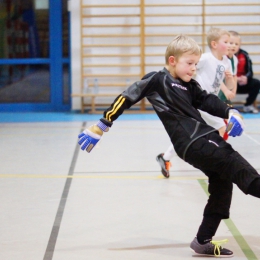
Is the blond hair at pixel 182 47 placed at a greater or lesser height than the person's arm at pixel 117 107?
greater

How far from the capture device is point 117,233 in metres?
3.96

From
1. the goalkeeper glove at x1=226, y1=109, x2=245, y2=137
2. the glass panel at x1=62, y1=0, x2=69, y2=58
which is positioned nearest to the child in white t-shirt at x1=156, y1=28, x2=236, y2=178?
the goalkeeper glove at x1=226, y1=109, x2=245, y2=137

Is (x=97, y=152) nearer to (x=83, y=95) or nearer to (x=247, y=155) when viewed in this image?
(x=247, y=155)

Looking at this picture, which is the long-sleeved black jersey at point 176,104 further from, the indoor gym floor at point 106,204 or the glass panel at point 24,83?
the glass panel at point 24,83

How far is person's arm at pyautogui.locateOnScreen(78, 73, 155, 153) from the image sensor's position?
11.6 ft

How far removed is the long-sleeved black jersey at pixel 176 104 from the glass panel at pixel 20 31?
8500 millimetres

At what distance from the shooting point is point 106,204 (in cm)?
473

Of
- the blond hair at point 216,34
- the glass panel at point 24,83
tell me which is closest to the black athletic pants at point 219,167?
the blond hair at point 216,34

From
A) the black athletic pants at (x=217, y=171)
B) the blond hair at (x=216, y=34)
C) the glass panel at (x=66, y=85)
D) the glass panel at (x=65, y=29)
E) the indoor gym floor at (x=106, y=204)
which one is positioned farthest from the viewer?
the glass panel at (x=66, y=85)

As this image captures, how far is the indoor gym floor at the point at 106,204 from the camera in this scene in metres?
3.67

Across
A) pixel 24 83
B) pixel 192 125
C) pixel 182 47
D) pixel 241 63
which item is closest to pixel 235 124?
pixel 192 125

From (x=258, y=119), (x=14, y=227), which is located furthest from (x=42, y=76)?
(x=14, y=227)

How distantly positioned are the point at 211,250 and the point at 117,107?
0.99 m

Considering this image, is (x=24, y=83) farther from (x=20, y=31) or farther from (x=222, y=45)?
(x=222, y=45)
